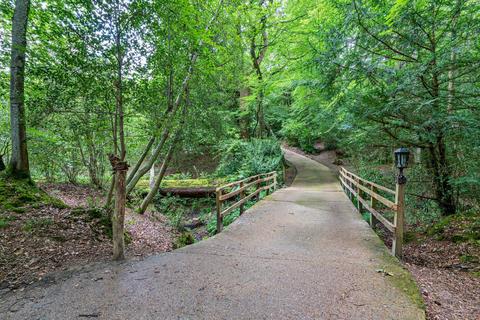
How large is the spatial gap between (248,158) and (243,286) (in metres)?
8.84

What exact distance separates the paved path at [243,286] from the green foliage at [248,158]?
6557mm

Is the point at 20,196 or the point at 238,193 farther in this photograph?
the point at 238,193

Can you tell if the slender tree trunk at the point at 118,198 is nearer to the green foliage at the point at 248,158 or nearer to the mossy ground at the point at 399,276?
the mossy ground at the point at 399,276

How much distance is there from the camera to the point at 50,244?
3676mm

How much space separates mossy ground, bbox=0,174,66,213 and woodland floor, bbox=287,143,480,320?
6.44 metres

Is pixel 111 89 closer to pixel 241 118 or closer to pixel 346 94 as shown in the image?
pixel 346 94

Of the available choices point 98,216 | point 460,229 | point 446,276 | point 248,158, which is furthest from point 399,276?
point 248,158

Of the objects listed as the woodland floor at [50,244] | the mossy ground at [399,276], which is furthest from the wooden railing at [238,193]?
the mossy ground at [399,276]

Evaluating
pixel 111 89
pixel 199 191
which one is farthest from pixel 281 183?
pixel 111 89

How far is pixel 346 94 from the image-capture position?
549 centimetres

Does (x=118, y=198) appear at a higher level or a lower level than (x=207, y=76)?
lower

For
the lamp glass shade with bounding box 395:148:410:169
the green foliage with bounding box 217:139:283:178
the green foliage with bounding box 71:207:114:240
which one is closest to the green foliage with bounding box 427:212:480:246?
the lamp glass shade with bounding box 395:148:410:169

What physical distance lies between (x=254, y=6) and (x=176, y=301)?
12.2 meters

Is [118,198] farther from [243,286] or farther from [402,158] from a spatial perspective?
[402,158]
